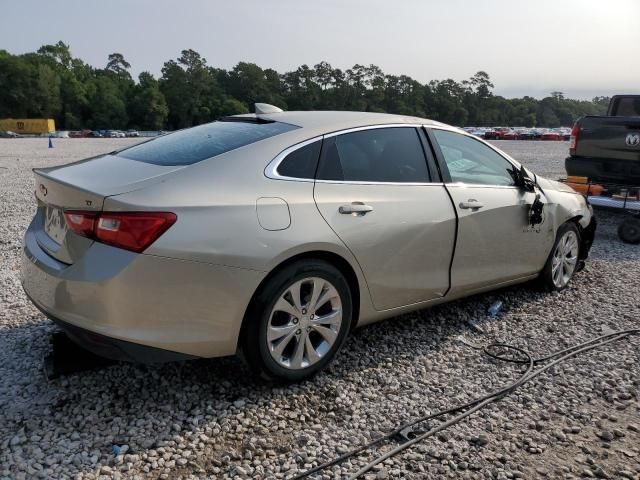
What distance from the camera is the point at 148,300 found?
9.25ft

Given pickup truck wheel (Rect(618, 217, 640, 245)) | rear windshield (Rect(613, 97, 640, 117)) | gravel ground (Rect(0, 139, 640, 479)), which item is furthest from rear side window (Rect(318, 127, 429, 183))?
rear windshield (Rect(613, 97, 640, 117))

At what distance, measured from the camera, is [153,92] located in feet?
371

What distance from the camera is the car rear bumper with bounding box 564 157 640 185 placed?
8227 mm

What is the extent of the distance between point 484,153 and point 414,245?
4.24 feet

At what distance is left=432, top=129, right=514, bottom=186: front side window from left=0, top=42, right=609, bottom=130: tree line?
111 meters

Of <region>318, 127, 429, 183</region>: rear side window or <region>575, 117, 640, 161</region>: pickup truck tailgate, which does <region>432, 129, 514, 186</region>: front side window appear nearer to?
<region>318, 127, 429, 183</region>: rear side window

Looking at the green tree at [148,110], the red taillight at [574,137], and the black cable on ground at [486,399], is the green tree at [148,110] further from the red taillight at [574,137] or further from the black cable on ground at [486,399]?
the black cable on ground at [486,399]

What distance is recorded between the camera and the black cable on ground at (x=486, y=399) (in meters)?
2.76

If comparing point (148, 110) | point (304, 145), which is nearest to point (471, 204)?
point (304, 145)

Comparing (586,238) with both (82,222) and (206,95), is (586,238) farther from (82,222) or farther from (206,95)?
(206,95)

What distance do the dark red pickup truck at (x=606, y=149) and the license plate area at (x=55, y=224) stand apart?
767 cm

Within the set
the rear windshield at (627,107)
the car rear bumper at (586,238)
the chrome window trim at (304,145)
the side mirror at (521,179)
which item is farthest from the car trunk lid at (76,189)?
the rear windshield at (627,107)

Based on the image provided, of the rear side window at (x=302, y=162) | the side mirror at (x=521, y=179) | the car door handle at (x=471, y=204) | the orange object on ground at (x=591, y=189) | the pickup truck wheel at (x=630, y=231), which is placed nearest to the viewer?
the rear side window at (x=302, y=162)

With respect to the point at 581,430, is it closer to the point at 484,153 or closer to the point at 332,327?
the point at 332,327
